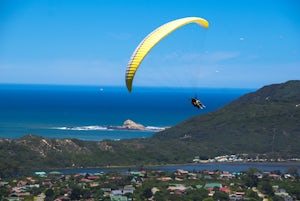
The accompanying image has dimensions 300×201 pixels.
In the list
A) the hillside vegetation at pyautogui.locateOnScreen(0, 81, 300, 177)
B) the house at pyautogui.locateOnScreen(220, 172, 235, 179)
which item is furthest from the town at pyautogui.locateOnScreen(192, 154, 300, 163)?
the house at pyautogui.locateOnScreen(220, 172, 235, 179)

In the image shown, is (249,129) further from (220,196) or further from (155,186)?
(220,196)

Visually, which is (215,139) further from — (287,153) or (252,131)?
(287,153)

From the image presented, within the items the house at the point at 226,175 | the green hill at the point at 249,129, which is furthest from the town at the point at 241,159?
the house at the point at 226,175

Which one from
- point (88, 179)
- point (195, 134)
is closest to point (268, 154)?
point (195, 134)

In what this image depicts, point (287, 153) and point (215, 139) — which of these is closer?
point (287, 153)

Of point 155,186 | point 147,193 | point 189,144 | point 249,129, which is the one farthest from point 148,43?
point 249,129

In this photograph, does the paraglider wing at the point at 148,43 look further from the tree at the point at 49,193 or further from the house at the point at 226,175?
the house at the point at 226,175

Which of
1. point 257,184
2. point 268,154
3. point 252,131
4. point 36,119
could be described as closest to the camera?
point 257,184
